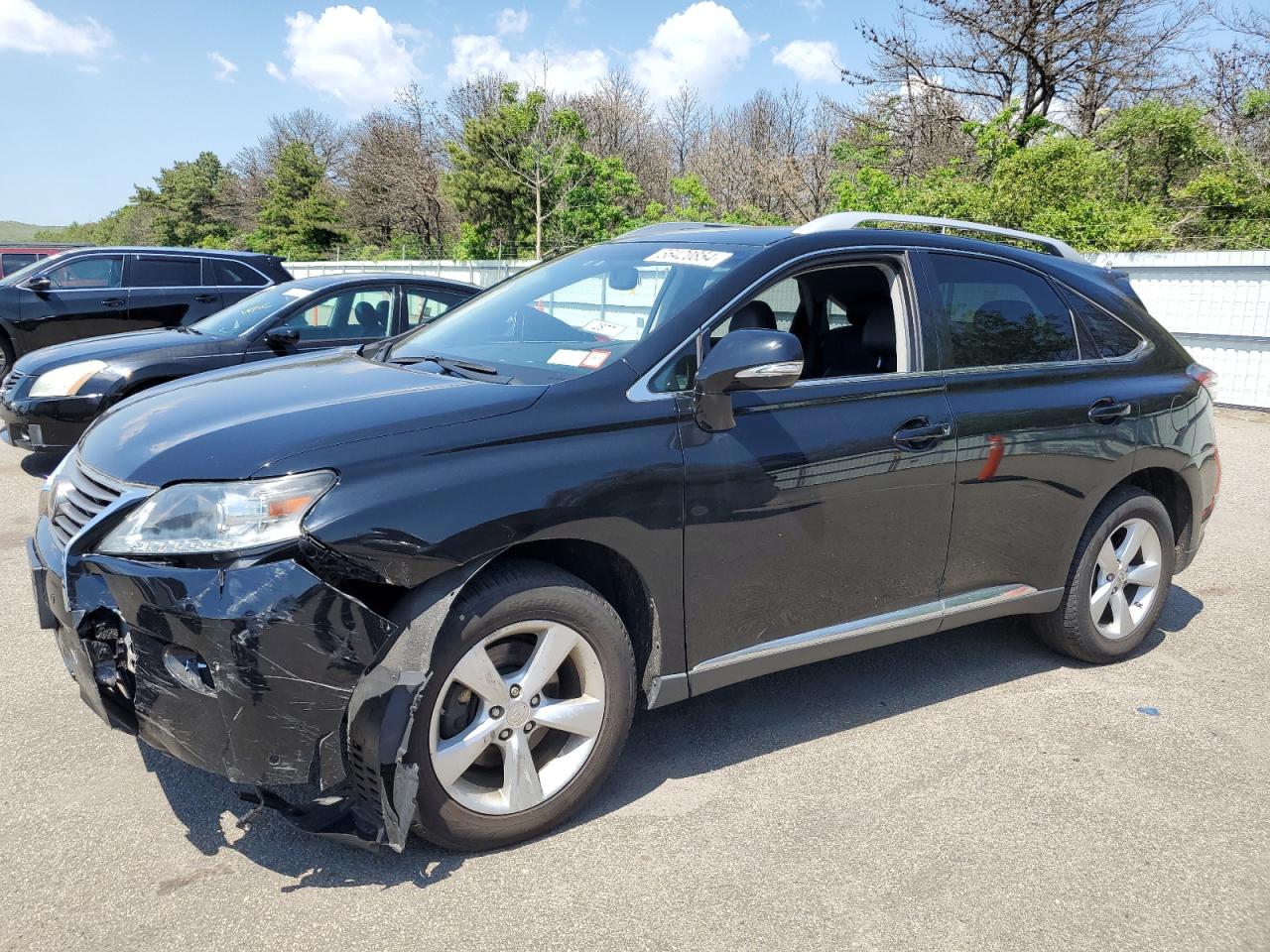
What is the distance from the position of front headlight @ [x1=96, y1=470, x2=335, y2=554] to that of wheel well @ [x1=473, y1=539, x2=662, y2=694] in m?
0.66

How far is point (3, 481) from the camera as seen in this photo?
737cm

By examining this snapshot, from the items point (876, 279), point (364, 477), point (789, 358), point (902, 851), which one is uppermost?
point (876, 279)

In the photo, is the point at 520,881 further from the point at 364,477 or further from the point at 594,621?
the point at 364,477

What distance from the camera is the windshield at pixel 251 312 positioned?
747 centimetres

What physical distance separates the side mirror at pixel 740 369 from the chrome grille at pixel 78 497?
5.51 ft

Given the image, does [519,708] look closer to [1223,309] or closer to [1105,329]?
[1105,329]

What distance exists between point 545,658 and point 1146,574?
3.07m

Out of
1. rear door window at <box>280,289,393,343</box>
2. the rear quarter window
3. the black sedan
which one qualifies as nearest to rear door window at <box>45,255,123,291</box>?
the black sedan

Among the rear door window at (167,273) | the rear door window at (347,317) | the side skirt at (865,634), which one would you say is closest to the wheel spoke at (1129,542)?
the side skirt at (865,634)

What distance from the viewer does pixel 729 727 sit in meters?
3.70

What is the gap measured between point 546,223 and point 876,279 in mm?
25144

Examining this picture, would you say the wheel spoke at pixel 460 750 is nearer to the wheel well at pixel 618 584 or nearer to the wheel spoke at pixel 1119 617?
the wheel well at pixel 618 584

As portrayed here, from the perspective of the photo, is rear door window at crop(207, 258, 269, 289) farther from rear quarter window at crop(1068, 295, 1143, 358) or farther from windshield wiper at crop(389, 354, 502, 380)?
rear quarter window at crop(1068, 295, 1143, 358)

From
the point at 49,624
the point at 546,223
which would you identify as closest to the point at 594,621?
the point at 49,624
